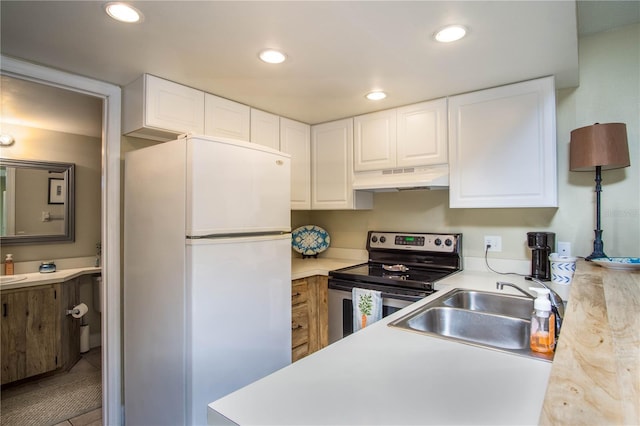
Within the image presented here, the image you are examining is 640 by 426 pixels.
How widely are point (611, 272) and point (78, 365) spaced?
3.88m

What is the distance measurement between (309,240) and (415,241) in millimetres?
957

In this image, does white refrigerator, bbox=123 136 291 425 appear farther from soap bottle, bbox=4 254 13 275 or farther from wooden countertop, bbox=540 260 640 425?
soap bottle, bbox=4 254 13 275

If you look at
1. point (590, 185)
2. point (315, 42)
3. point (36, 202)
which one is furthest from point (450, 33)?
point (36, 202)

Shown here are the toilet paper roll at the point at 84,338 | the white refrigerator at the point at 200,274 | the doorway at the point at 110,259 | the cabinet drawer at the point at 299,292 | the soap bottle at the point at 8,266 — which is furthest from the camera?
the toilet paper roll at the point at 84,338

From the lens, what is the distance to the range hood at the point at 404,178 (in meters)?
2.23

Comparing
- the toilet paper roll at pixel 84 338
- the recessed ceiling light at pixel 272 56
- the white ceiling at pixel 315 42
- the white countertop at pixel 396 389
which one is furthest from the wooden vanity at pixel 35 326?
the white countertop at pixel 396 389

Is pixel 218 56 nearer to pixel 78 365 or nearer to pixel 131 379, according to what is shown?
pixel 131 379

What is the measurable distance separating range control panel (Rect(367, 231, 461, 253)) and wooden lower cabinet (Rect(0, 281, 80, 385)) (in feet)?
8.48

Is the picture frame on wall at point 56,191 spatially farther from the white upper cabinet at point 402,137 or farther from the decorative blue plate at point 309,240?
the white upper cabinet at point 402,137

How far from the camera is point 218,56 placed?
1.66 meters

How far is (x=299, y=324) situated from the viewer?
2.35 metres

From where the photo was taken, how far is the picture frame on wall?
3.19 meters

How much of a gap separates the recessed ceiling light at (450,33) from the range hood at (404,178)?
2.94 ft

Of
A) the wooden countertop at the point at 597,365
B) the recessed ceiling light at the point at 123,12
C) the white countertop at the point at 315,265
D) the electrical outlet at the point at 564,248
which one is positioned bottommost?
the white countertop at the point at 315,265
